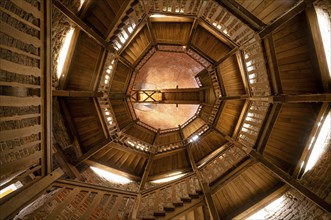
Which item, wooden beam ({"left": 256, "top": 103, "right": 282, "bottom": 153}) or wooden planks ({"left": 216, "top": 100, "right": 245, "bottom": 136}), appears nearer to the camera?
wooden beam ({"left": 256, "top": 103, "right": 282, "bottom": 153})

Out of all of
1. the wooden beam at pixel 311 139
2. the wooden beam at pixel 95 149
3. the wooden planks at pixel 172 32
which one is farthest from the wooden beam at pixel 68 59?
the wooden beam at pixel 311 139

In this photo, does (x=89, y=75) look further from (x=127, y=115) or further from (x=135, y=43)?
(x=127, y=115)

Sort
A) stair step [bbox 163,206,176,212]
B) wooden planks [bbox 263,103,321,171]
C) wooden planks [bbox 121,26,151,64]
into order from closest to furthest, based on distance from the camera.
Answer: stair step [bbox 163,206,176,212] < wooden planks [bbox 263,103,321,171] < wooden planks [bbox 121,26,151,64]

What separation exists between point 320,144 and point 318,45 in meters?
2.90

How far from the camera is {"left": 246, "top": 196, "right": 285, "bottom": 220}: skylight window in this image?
6.15 m

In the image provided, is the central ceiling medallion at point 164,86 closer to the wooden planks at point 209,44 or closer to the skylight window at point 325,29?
the wooden planks at point 209,44

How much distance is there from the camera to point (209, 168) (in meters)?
8.02

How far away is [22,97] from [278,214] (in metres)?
7.66

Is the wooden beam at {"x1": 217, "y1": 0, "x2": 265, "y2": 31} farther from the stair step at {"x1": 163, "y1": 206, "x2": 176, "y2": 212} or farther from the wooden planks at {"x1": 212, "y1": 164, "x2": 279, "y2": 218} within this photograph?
the stair step at {"x1": 163, "y1": 206, "x2": 176, "y2": 212}

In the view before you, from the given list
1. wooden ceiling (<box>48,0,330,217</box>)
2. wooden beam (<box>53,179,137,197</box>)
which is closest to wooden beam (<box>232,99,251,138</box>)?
wooden ceiling (<box>48,0,330,217</box>)

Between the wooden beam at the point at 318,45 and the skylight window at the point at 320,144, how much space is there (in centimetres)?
101

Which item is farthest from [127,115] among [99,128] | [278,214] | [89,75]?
[278,214]

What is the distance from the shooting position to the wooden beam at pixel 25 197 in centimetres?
339

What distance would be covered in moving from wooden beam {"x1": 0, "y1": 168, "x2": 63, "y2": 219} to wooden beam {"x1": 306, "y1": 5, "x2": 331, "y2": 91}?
25.1 feet
